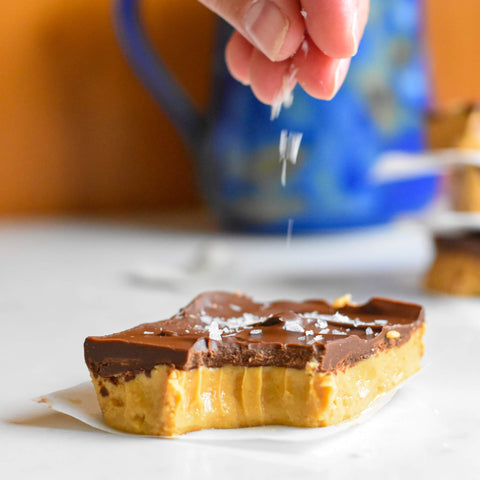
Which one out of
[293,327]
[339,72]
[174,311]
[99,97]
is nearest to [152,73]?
[99,97]

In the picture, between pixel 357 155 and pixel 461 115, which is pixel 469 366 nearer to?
pixel 461 115

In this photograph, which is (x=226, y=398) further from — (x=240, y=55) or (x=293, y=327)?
(x=240, y=55)

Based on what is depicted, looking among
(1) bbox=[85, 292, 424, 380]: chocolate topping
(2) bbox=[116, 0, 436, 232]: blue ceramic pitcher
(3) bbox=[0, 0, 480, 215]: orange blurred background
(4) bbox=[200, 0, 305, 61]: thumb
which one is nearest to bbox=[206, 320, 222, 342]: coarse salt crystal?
(1) bbox=[85, 292, 424, 380]: chocolate topping

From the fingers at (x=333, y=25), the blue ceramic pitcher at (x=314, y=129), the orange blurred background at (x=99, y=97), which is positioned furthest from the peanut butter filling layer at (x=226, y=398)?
the orange blurred background at (x=99, y=97)

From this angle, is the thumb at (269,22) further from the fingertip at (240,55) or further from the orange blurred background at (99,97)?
the orange blurred background at (99,97)

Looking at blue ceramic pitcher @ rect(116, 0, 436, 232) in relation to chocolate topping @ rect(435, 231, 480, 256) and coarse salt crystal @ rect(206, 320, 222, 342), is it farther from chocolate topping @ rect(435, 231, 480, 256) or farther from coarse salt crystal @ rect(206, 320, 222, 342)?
coarse salt crystal @ rect(206, 320, 222, 342)

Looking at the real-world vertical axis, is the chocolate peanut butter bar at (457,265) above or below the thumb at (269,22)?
below
